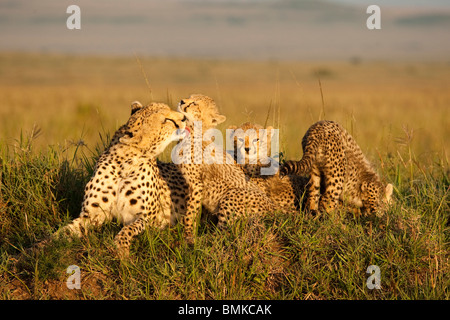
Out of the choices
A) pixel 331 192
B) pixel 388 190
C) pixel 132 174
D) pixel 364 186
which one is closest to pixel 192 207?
pixel 132 174

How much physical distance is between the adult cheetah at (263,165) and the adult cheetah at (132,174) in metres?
0.95

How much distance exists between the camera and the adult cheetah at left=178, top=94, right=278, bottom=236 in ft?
14.4

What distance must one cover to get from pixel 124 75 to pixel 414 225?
47284 millimetres

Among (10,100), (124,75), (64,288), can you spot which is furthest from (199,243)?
(124,75)

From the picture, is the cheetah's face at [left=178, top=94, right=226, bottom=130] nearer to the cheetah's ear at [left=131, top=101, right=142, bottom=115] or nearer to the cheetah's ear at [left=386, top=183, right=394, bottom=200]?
the cheetah's ear at [left=131, top=101, right=142, bottom=115]

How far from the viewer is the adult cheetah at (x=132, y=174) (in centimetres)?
430

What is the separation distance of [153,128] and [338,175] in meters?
1.59

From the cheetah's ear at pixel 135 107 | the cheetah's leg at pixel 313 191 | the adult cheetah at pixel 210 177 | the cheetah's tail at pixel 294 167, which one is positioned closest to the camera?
the cheetah's tail at pixel 294 167

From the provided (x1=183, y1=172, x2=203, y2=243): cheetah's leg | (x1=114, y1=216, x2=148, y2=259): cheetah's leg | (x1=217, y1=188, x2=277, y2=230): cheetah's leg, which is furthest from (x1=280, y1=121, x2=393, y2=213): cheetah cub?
(x1=114, y1=216, x2=148, y2=259): cheetah's leg

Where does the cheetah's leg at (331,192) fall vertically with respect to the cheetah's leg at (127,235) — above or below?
above

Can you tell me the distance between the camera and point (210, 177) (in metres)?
4.72

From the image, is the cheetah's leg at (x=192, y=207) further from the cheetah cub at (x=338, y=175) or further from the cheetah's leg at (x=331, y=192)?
the cheetah's leg at (x=331, y=192)

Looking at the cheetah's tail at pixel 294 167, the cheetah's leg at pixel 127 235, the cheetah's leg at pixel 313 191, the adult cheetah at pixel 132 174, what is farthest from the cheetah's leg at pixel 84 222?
the cheetah's leg at pixel 313 191

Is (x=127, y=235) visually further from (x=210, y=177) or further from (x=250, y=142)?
(x=250, y=142)
